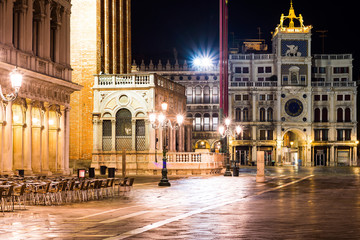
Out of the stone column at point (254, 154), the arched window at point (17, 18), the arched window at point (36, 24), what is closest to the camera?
the arched window at point (17, 18)

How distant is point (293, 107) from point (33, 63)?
192 ft

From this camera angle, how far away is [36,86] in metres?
32.3

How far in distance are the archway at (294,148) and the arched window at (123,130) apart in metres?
44.1

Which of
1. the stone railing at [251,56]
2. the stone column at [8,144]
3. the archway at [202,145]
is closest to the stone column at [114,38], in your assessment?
the stone column at [8,144]

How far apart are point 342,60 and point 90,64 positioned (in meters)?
51.0

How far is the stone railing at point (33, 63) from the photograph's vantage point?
95.6ft

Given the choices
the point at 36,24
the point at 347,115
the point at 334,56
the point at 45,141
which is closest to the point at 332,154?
the point at 347,115

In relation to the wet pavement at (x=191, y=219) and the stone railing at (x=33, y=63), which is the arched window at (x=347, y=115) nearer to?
the stone railing at (x=33, y=63)

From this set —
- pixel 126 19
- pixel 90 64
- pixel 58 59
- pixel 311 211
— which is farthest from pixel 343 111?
pixel 311 211

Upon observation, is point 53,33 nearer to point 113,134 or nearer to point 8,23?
point 8,23

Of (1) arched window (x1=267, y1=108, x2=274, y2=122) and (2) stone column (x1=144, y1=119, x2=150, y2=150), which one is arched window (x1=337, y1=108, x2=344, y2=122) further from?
(2) stone column (x1=144, y1=119, x2=150, y2=150)

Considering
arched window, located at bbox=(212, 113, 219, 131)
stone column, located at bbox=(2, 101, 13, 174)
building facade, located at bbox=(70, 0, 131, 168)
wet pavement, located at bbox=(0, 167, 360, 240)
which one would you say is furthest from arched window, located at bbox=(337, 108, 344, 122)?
wet pavement, located at bbox=(0, 167, 360, 240)

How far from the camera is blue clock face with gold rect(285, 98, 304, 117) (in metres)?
85.4

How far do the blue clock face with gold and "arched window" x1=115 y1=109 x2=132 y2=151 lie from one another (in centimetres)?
4578
